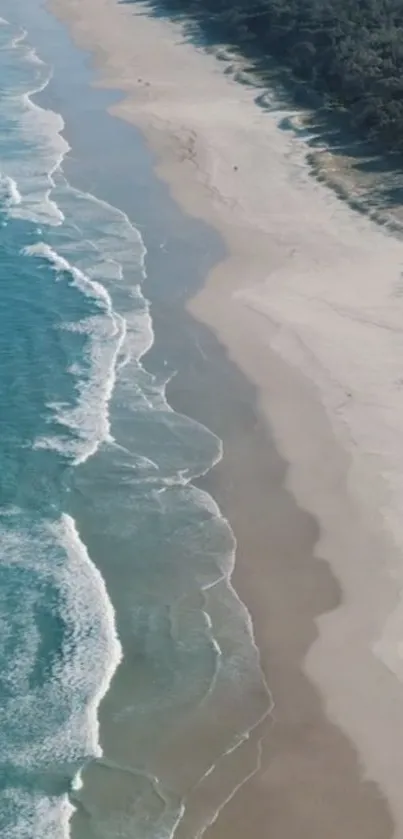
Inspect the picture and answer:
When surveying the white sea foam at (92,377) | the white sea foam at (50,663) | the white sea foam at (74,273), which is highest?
the white sea foam at (50,663)

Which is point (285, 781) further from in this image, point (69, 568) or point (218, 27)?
point (218, 27)

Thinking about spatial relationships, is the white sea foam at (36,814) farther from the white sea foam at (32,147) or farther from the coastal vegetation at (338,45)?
the coastal vegetation at (338,45)

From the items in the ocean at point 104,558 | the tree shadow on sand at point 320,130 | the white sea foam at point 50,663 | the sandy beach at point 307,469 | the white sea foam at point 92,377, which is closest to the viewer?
the white sea foam at point 50,663

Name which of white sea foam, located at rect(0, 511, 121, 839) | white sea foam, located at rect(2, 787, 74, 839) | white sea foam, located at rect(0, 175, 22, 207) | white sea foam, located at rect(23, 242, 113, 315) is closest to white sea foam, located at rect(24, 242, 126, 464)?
white sea foam, located at rect(23, 242, 113, 315)

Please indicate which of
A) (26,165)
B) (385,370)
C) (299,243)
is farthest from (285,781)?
(26,165)

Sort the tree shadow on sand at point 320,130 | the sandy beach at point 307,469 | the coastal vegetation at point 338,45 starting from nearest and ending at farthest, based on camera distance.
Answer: the sandy beach at point 307,469, the tree shadow on sand at point 320,130, the coastal vegetation at point 338,45

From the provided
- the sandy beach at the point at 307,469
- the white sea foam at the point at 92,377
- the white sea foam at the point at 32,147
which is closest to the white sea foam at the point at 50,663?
the sandy beach at the point at 307,469
